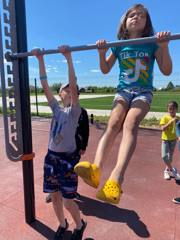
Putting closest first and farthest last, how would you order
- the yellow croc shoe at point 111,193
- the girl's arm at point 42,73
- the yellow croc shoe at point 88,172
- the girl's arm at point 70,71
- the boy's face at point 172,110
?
the yellow croc shoe at point 111,193 < the yellow croc shoe at point 88,172 < the girl's arm at point 70,71 < the girl's arm at point 42,73 < the boy's face at point 172,110

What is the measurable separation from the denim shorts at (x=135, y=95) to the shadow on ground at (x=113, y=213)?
61.4 inches

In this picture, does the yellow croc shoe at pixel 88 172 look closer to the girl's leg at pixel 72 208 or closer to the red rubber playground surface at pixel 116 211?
the girl's leg at pixel 72 208

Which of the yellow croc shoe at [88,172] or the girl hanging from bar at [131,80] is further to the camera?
the girl hanging from bar at [131,80]

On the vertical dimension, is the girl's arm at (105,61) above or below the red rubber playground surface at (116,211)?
above

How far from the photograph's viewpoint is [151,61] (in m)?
2.23

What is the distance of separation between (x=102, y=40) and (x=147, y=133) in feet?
20.8

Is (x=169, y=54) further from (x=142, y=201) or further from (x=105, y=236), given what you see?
(x=142, y=201)

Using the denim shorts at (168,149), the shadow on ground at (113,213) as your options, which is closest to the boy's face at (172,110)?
the denim shorts at (168,149)

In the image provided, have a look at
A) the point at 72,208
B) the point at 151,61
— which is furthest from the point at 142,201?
the point at 151,61

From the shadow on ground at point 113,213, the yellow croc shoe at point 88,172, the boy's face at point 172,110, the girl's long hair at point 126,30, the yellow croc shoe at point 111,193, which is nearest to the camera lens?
the yellow croc shoe at point 111,193

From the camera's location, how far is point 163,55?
83.7 inches

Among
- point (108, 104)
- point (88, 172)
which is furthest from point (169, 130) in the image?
point (108, 104)

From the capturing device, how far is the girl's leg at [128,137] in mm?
1885

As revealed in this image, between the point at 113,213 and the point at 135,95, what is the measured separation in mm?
1798
